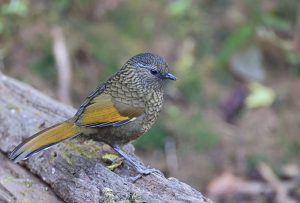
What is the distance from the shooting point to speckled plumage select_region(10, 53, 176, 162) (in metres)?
4.29

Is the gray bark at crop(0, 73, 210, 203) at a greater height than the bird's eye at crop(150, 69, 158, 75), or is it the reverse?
the bird's eye at crop(150, 69, 158, 75)

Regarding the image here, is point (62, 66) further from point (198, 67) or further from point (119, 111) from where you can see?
point (119, 111)

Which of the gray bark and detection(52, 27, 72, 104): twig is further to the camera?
detection(52, 27, 72, 104): twig

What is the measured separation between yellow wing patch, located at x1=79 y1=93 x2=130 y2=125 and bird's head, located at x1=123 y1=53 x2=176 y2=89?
0.84 feet

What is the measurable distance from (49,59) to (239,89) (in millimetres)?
2240

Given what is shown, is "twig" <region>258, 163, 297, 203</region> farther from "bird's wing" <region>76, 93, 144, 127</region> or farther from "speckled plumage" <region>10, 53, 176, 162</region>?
"bird's wing" <region>76, 93, 144, 127</region>

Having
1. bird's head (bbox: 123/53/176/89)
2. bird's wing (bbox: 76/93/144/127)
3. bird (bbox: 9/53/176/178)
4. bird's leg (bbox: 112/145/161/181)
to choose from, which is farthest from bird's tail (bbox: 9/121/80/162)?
bird's head (bbox: 123/53/176/89)

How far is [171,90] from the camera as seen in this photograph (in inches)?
308

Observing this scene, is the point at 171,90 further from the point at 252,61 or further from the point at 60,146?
the point at 60,146

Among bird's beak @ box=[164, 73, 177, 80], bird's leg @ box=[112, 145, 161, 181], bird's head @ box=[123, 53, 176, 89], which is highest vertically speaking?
bird's beak @ box=[164, 73, 177, 80]

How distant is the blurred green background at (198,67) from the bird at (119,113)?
243 centimetres

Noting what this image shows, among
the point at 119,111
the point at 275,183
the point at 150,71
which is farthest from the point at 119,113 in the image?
the point at 275,183

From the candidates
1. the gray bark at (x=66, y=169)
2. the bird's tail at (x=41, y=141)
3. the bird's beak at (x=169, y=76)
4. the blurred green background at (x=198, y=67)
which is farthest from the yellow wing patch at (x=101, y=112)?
the blurred green background at (x=198, y=67)

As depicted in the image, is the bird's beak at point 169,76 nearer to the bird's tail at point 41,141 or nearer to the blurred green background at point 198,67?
the bird's tail at point 41,141
